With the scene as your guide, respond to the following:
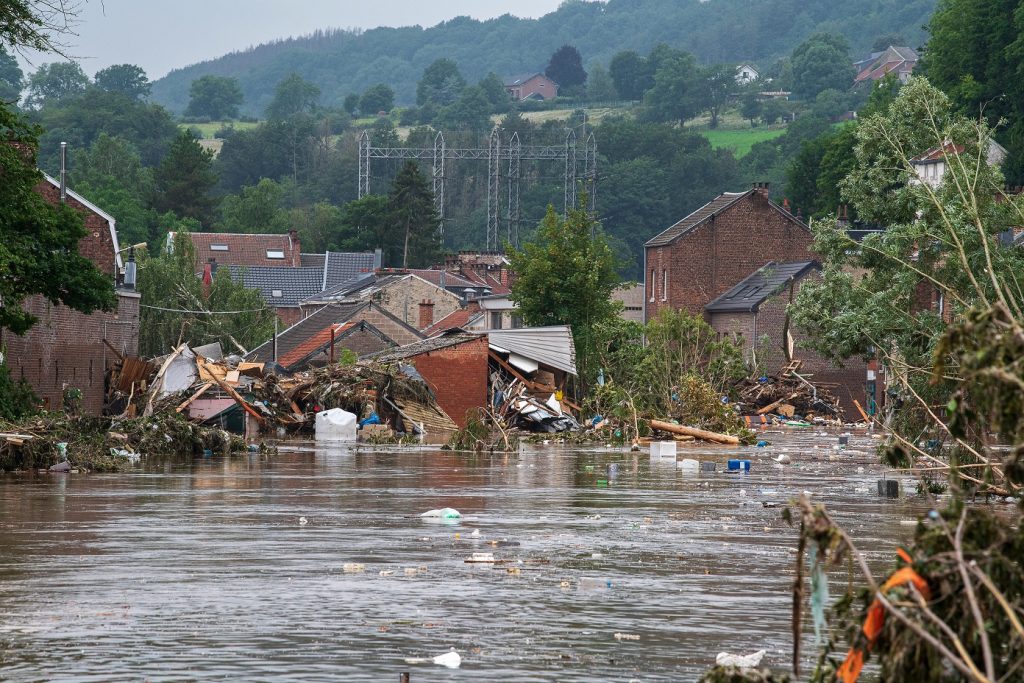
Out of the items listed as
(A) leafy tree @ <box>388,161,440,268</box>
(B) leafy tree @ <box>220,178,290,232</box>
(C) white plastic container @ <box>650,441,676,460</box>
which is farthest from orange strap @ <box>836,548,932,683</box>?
(B) leafy tree @ <box>220,178,290,232</box>

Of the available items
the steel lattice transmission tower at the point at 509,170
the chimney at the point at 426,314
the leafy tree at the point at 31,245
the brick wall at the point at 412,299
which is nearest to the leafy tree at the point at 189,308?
the brick wall at the point at 412,299

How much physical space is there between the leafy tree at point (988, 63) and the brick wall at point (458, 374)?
35239mm

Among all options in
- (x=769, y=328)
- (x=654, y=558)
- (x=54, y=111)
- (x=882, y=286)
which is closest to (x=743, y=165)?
(x=54, y=111)

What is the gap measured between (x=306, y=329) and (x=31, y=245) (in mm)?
39315

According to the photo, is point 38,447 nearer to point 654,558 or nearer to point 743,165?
point 654,558

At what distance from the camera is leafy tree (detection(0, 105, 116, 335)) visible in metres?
26.5

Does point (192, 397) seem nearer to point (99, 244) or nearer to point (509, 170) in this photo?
point (99, 244)

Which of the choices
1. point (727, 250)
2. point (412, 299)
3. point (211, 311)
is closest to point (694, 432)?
point (727, 250)

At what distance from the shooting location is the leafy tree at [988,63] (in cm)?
7306

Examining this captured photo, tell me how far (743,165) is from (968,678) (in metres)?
161

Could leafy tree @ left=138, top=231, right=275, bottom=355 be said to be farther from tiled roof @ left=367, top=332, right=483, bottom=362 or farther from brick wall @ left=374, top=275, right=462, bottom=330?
tiled roof @ left=367, top=332, right=483, bottom=362

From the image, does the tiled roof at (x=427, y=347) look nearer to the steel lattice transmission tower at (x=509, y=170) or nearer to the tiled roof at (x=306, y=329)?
the tiled roof at (x=306, y=329)

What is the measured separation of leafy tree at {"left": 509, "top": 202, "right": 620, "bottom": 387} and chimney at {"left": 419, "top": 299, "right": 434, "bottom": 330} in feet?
94.4

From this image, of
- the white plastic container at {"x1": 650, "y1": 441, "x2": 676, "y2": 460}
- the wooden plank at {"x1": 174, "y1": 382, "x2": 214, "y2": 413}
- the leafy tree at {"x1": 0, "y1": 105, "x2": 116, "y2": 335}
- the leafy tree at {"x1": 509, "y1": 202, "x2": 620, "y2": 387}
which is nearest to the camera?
the leafy tree at {"x1": 0, "y1": 105, "x2": 116, "y2": 335}
